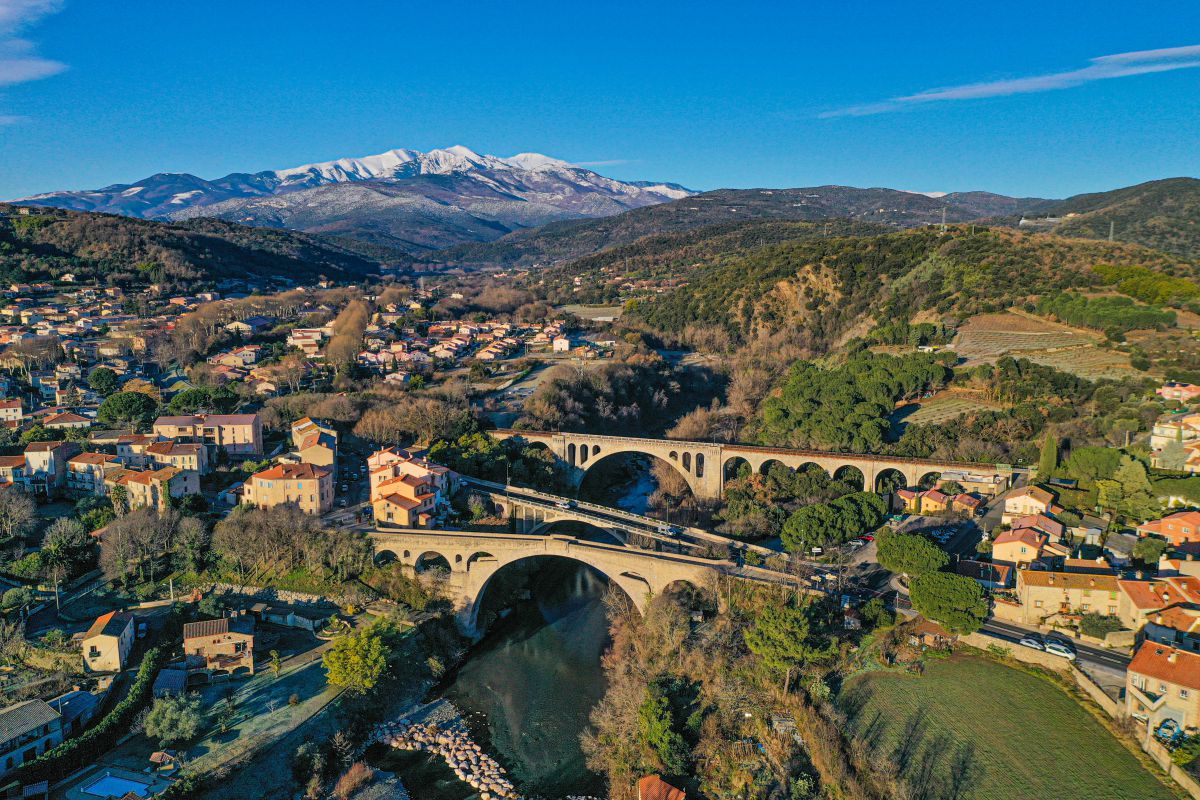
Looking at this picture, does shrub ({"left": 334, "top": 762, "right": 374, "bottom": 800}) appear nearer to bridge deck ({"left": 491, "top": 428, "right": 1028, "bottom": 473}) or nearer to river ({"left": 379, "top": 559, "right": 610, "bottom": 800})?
river ({"left": 379, "top": 559, "right": 610, "bottom": 800})

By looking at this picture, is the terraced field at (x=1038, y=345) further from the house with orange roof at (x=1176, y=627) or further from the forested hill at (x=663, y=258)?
the forested hill at (x=663, y=258)

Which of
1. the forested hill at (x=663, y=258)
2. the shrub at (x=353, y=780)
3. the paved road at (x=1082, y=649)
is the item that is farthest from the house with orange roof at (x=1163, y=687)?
the forested hill at (x=663, y=258)

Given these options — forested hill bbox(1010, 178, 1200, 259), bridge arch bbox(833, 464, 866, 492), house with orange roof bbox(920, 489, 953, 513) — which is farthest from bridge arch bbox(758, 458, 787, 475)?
forested hill bbox(1010, 178, 1200, 259)

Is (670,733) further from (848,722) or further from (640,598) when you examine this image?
(640,598)

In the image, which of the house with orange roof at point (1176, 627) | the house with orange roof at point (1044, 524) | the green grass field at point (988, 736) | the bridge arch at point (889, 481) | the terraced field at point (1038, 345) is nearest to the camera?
the green grass field at point (988, 736)

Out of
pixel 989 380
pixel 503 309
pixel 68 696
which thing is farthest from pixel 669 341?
pixel 68 696

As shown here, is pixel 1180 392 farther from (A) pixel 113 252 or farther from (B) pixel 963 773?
(A) pixel 113 252
